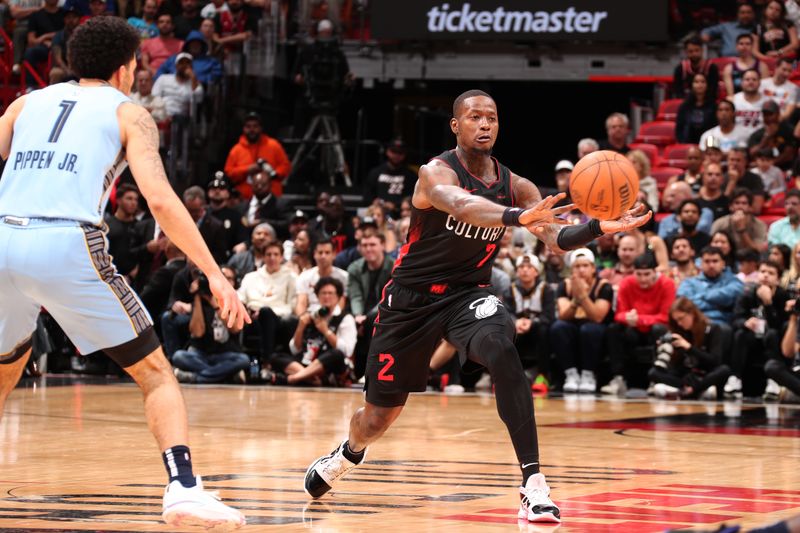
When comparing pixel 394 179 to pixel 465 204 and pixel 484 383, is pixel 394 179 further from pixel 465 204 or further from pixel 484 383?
pixel 465 204

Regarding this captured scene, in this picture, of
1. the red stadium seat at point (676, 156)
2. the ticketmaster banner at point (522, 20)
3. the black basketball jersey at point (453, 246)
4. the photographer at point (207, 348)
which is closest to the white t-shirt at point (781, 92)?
the red stadium seat at point (676, 156)

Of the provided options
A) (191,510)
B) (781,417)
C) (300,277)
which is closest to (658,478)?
(191,510)

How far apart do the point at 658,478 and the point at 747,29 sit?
13.1 metres

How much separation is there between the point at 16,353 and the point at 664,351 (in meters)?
9.62

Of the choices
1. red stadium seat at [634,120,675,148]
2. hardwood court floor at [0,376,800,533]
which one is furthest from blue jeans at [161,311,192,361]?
red stadium seat at [634,120,675,148]

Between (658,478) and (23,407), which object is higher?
(658,478)

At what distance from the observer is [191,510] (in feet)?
15.5

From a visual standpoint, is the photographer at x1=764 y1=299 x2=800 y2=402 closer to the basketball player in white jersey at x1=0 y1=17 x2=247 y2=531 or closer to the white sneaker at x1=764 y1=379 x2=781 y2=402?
the white sneaker at x1=764 y1=379 x2=781 y2=402

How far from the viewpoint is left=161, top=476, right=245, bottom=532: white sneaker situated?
15.4ft

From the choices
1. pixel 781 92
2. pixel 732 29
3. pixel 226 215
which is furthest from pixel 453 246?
pixel 732 29

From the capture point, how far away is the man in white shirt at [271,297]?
15.4 meters

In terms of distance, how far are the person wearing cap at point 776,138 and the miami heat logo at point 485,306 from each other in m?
10.8

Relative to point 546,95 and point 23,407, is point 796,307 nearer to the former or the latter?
point 23,407

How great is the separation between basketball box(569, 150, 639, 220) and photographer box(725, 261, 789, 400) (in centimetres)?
741
